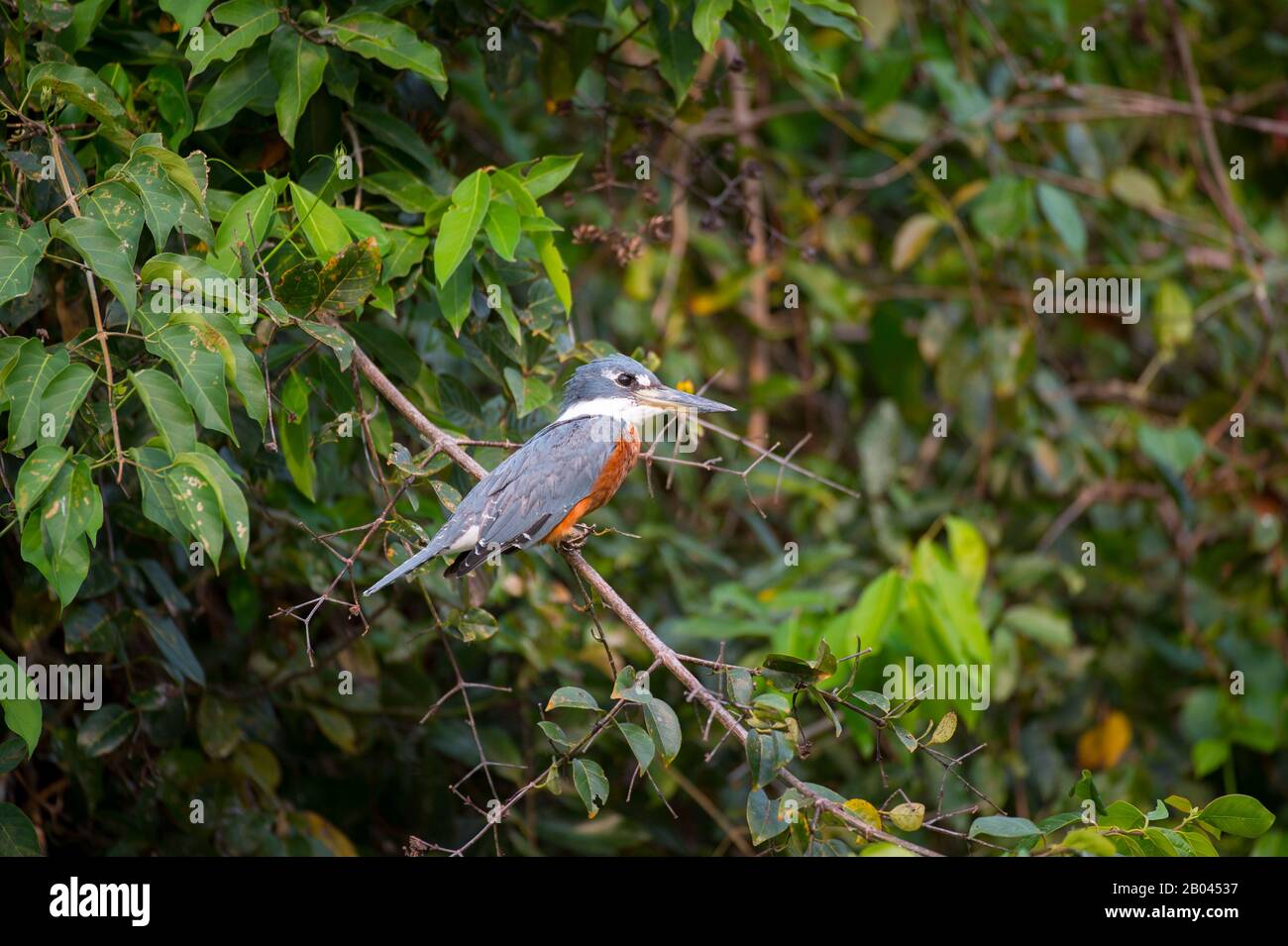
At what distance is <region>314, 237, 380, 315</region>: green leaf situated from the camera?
303 centimetres

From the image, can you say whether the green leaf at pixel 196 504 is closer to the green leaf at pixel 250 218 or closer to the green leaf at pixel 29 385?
the green leaf at pixel 29 385

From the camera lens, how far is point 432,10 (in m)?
3.85

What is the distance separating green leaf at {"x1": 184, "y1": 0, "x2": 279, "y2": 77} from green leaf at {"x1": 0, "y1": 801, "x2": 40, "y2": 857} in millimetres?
1863

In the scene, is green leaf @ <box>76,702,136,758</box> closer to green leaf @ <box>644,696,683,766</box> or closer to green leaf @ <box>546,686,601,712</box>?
green leaf @ <box>546,686,601,712</box>

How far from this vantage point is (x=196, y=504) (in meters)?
2.63

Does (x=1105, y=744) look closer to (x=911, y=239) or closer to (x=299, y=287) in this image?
(x=911, y=239)

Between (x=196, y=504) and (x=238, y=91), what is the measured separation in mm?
1308

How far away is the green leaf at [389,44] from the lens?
3254 mm

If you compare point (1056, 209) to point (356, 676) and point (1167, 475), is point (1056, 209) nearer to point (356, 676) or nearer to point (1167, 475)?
point (1167, 475)

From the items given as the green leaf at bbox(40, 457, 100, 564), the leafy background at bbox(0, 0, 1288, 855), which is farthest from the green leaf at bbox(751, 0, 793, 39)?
the green leaf at bbox(40, 457, 100, 564)

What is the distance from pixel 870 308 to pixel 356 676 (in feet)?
10.6

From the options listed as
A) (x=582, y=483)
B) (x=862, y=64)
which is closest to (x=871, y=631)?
(x=582, y=483)
